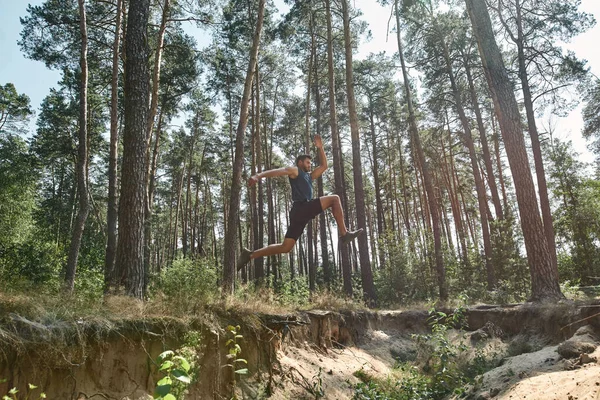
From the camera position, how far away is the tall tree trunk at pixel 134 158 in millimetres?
6075

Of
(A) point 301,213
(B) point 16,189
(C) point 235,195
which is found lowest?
(A) point 301,213

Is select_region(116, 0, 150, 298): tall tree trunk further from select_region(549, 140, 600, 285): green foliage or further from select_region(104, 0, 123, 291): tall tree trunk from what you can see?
select_region(549, 140, 600, 285): green foliage

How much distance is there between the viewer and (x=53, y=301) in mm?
3992

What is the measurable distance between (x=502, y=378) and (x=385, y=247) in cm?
1351

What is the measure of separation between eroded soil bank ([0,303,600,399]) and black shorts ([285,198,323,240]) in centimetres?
A: 143

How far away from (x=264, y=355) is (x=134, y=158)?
3873mm

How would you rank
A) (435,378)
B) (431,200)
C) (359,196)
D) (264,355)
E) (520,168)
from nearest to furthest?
1. (264,355)
2. (435,378)
3. (520,168)
4. (359,196)
5. (431,200)

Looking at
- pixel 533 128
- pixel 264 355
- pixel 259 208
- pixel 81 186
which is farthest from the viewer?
pixel 259 208

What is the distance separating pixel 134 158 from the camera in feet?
21.5

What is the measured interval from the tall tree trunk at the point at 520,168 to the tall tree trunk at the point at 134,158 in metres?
8.35

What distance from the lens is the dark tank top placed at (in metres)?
6.41

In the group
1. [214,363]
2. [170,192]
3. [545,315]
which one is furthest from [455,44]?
[170,192]

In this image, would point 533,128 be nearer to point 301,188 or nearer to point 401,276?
point 401,276

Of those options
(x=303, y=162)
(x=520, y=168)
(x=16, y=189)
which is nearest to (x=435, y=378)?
(x=303, y=162)
